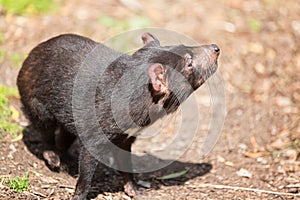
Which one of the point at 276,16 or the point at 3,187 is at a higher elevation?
the point at 276,16

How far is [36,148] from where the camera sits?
592 centimetres

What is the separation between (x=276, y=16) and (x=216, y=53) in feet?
13.5

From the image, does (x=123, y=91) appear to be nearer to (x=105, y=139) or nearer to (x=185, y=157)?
(x=105, y=139)

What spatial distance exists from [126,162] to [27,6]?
365cm

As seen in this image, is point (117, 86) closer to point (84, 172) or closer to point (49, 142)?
point (84, 172)

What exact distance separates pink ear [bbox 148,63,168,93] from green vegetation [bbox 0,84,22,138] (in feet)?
6.70

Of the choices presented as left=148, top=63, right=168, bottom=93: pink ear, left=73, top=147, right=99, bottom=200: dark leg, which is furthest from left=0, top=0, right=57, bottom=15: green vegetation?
left=148, top=63, right=168, bottom=93: pink ear

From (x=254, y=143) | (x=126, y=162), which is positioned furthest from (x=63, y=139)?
(x=254, y=143)

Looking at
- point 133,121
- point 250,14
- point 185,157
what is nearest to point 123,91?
point 133,121

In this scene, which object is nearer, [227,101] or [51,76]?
[51,76]

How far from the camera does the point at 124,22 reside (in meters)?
8.11

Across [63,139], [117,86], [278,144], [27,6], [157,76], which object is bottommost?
[63,139]

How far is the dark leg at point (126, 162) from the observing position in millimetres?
5255

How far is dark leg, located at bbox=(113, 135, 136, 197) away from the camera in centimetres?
526
